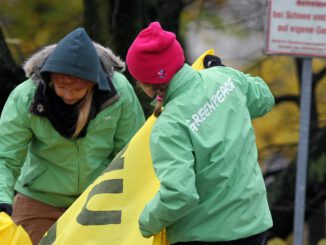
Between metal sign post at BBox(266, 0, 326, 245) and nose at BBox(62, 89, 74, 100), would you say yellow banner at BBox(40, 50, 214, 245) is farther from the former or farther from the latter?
metal sign post at BBox(266, 0, 326, 245)

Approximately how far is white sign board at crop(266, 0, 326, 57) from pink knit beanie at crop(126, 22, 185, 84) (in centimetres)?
284

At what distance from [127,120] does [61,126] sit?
1.26 ft

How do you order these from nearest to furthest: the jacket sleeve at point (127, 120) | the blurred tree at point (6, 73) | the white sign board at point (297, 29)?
the jacket sleeve at point (127, 120), the white sign board at point (297, 29), the blurred tree at point (6, 73)

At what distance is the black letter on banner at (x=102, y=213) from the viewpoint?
4707mm

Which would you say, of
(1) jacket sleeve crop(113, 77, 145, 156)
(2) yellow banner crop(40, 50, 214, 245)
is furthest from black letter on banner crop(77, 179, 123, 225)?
(1) jacket sleeve crop(113, 77, 145, 156)

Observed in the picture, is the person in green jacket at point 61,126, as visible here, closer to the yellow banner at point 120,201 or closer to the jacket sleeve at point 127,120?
the jacket sleeve at point 127,120

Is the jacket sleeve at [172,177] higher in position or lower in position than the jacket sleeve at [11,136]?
higher

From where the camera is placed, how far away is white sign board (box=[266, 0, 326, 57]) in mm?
7012

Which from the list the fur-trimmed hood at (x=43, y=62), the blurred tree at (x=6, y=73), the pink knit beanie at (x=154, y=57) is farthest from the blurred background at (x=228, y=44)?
the pink knit beanie at (x=154, y=57)

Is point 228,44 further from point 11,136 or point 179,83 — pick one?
point 179,83

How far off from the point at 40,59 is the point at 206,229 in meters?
1.39

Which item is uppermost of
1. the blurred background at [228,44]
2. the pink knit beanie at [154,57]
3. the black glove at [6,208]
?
the pink knit beanie at [154,57]

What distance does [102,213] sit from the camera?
4738mm

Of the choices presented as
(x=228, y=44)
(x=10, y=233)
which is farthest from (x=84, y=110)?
(x=228, y=44)
